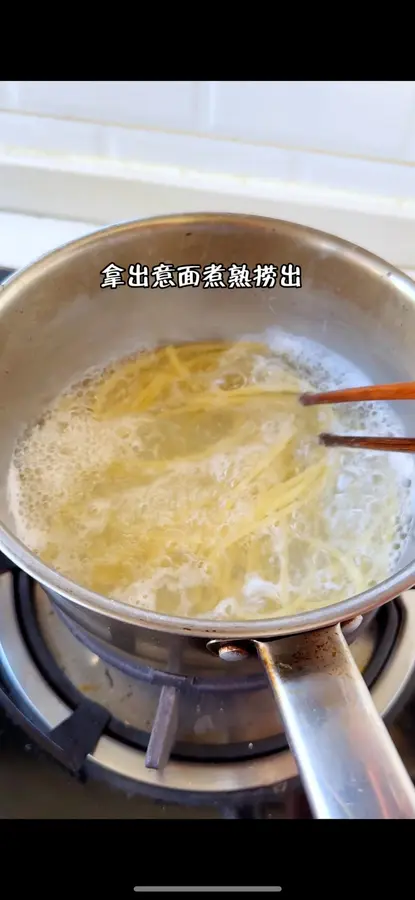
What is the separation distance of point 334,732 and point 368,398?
32 cm

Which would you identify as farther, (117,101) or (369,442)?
(117,101)

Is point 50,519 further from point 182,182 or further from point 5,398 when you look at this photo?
point 182,182

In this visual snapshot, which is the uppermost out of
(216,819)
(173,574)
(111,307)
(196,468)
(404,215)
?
(404,215)

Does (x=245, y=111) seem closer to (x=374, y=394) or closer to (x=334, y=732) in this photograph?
(x=374, y=394)

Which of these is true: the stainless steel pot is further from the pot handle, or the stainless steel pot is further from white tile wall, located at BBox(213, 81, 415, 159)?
white tile wall, located at BBox(213, 81, 415, 159)

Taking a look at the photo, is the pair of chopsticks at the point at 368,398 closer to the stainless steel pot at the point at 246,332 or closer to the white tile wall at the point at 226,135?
the stainless steel pot at the point at 246,332

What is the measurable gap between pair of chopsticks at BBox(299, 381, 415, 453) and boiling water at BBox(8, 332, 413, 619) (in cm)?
2

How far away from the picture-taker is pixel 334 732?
407 millimetres

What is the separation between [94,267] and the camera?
70 cm

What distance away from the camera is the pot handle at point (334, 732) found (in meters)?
0.38

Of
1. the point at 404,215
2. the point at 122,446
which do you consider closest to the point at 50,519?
the point at 122,446

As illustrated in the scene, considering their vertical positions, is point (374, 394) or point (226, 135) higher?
point (226, 135)

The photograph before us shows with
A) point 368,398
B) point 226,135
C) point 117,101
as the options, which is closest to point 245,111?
point 226,135
